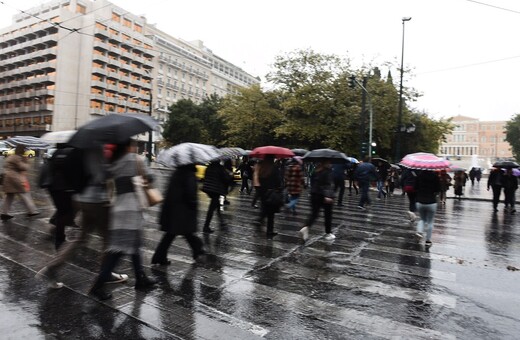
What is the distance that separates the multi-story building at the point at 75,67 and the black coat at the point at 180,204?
56796mm

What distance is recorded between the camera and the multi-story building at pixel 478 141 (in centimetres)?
12138

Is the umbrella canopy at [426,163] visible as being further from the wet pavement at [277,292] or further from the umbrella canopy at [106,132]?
the umbrella canopy at [106,132]

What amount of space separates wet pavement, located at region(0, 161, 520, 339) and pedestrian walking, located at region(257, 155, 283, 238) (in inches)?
18.2

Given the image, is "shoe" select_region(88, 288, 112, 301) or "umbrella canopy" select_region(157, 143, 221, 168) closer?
"shoe" select_region(88, 288, 112, 301)

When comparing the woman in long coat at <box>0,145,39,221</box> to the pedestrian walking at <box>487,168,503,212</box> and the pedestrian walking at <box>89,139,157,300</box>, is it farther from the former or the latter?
the pedestrian walking at <box>487,168,503,212</box>

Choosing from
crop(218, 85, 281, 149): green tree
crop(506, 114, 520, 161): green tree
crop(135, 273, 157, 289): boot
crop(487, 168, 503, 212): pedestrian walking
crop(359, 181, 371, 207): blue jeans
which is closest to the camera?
crop(135, 273, 157, 289): boot

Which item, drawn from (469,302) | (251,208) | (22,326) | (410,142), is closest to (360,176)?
(251,208)

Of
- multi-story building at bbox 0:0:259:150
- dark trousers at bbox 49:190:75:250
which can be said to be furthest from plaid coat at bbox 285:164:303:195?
multi-story building at bbox 0:0:259:150

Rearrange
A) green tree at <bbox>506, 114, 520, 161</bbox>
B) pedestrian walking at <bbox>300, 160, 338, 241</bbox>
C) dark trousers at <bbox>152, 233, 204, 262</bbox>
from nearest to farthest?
dark trousers at <bbox>152, 233, 204, 262</bbox> → pedestrian walking at <bbox>300, 160, 338, 241</bbox> → green tree at <bbox>506, 114, 520, 161</bbox>

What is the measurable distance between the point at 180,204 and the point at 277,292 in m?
1.72

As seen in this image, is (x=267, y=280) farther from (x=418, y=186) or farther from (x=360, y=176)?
(x=360, y=176)

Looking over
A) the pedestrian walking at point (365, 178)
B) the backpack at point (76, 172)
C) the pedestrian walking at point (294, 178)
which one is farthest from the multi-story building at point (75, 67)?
the backpack at point (76, 172)

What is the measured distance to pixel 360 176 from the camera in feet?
45.4

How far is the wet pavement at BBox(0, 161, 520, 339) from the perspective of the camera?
3.57 meters
